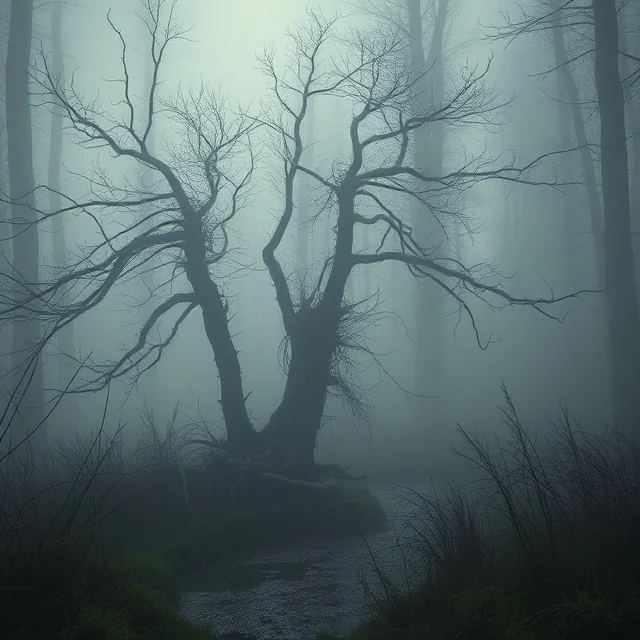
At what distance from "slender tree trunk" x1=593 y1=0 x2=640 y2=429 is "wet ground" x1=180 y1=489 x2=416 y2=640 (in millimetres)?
4902

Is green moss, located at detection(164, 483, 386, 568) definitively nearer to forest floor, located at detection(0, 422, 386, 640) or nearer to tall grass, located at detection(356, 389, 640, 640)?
forest floor, located at detection(0, 422, 386, 640)

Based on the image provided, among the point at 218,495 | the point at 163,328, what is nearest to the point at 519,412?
the point at 218,495

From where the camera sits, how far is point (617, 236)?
9.68 meters

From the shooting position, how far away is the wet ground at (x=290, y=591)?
5480 millimetres

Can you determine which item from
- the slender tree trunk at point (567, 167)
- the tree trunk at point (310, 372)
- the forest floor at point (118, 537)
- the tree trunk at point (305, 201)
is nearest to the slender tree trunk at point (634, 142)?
the slender tree trunk at point (567, 167)

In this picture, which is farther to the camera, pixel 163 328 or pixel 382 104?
pixel 163 328

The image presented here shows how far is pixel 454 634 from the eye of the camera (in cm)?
386

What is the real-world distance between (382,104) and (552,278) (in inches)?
944

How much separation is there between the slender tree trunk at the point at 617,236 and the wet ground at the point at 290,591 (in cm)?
490

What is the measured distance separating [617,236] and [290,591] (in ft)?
25.8

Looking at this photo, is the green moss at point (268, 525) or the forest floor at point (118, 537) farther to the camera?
the green moss at point (268, 525)

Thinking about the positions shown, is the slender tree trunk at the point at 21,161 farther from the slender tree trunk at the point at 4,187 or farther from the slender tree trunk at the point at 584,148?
the slender tree trunk at the point at 584,148

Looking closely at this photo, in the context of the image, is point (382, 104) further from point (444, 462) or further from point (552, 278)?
point (552, 278)

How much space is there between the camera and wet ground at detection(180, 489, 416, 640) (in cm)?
548
